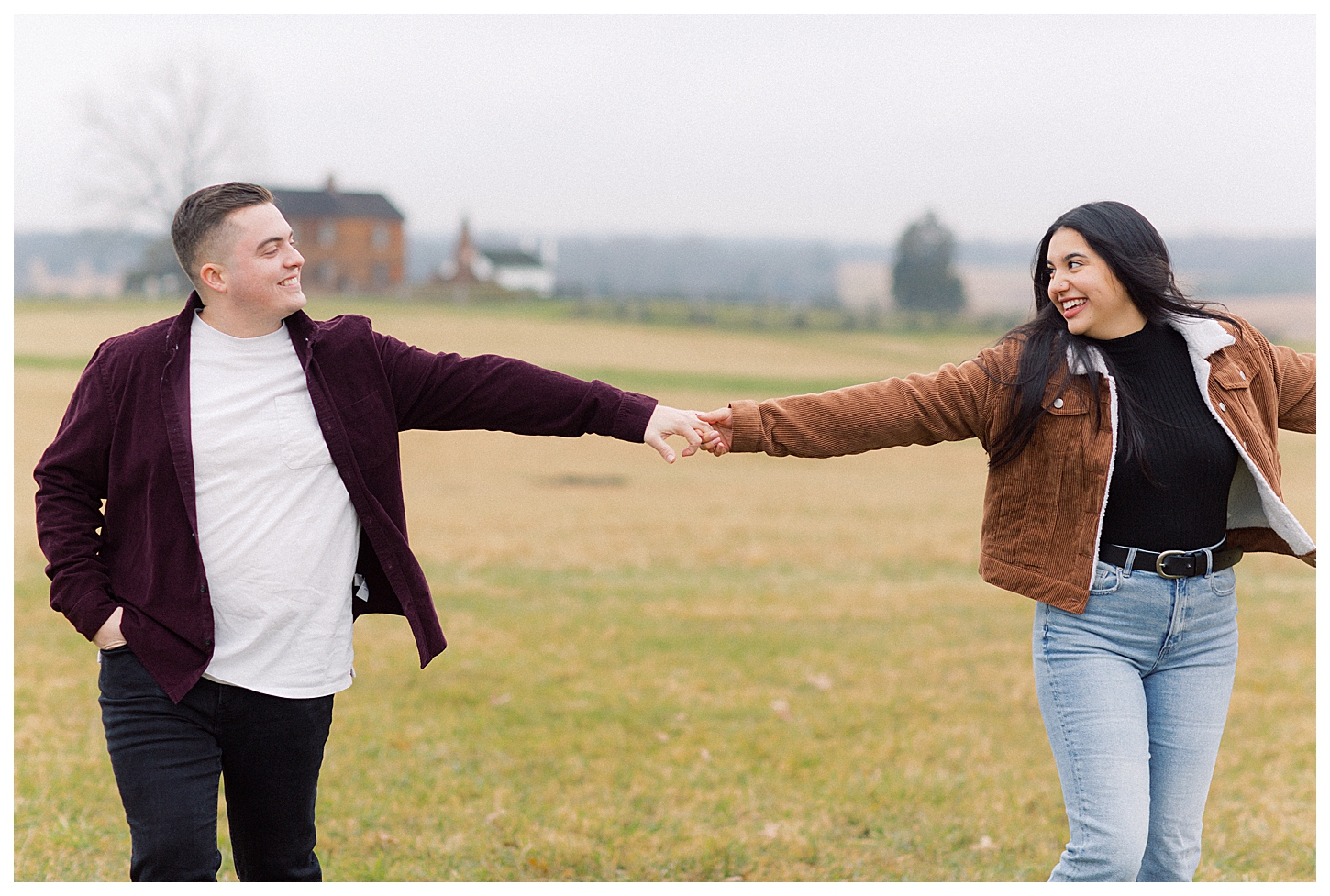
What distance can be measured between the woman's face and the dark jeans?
85.4 inches

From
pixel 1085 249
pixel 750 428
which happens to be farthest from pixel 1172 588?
pixel 750 428

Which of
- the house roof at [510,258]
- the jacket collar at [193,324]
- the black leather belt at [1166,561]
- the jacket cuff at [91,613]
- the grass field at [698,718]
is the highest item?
the jacket collar at [193,324]

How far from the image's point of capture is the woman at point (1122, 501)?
3131mm

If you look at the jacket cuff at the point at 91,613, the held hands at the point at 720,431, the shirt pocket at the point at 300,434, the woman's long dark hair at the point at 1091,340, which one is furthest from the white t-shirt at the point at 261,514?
the woman's long dark hair at the point at 1091,340

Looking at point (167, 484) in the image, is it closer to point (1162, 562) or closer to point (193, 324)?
point (193, 324)

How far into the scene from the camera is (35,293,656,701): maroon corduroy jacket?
2.95 metres

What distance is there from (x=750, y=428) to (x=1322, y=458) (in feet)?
6.58

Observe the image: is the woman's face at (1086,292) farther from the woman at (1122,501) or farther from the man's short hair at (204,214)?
the man's short hair at (204,214)

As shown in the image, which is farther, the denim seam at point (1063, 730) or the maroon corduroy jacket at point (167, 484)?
→ the denim seam at point (1063, 730)

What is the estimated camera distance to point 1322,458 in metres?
4.12

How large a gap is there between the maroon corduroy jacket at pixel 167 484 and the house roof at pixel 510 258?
162ft

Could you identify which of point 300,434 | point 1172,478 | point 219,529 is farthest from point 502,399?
point 1172,478

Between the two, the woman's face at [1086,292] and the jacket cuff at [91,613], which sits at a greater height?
the woman's face at [1086,292]

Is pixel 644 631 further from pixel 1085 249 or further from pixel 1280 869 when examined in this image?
pixel 1085 249
